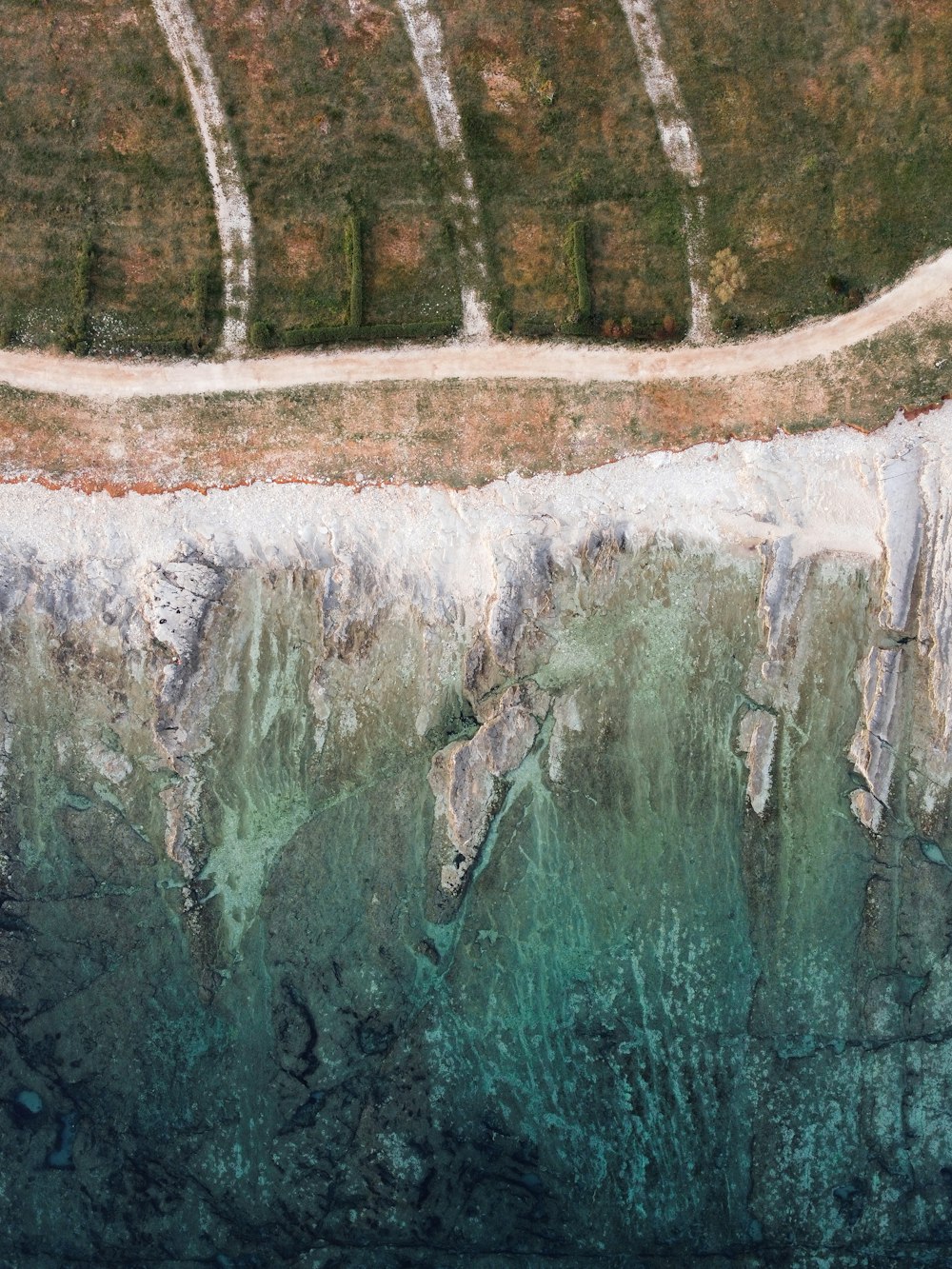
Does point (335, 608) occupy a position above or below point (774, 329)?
below

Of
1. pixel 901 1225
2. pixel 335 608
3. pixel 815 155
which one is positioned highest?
pixel 815 155

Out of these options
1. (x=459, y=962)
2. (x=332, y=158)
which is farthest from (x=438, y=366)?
(x=459, y=962)

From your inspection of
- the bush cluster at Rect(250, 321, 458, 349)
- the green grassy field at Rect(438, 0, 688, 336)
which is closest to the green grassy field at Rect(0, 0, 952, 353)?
the green grassy field at Rect(438, 0, 688, 336)

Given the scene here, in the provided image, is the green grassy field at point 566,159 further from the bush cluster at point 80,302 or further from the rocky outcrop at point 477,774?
the bush cluster at point 80,302

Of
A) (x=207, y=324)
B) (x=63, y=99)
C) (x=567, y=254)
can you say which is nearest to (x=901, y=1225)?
(x=567, y=254)

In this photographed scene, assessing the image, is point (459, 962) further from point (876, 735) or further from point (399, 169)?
point (399, 169)

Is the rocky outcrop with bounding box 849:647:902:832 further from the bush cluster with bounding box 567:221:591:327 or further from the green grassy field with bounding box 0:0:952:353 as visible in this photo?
the bush cluster with bounding box 567:221:591:327

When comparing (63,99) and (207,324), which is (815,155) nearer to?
(207,324)
